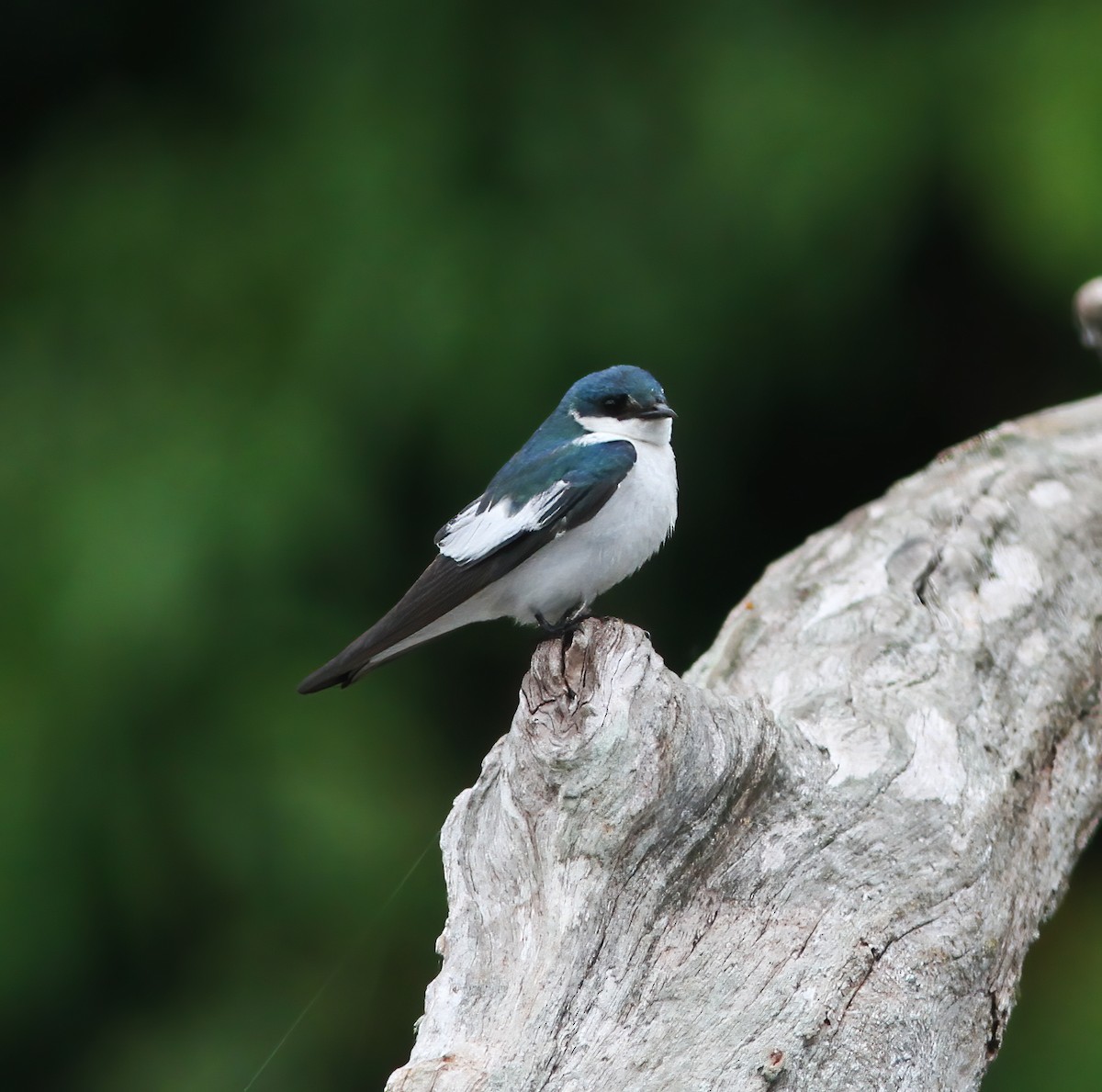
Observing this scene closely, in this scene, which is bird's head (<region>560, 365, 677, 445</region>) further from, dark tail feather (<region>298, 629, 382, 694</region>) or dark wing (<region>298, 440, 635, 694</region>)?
dark tail feather (<region>298, 629, 382, 694</region>)

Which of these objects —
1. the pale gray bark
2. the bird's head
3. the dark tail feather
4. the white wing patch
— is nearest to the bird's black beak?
the bird's head

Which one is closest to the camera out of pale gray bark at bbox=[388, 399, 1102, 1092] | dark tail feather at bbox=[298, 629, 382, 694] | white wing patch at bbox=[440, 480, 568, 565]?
pale gray bark at bbox=[388, 399, 1102, 1092]

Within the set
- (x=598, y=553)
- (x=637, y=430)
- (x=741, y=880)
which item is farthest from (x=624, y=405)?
(x=741, y=880)

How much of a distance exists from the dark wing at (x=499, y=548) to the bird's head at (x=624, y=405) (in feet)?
0.67

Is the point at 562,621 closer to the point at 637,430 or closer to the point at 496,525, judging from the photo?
the point at 496,525

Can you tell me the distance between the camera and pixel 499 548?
2.63 meters

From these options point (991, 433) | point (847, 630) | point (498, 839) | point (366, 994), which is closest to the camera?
→ point (498, 839)

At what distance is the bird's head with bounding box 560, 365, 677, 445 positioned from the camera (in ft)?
9.55

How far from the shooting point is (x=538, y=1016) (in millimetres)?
1970

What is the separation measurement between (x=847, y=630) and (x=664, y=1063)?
1171 mm

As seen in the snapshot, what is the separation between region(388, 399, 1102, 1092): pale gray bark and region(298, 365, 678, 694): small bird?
392 mm

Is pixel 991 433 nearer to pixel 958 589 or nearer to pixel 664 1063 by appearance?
pixel 958 589

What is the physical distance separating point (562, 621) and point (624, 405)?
1.63 feet

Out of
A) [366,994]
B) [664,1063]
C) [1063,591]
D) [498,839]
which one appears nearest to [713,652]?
[1063,591]
